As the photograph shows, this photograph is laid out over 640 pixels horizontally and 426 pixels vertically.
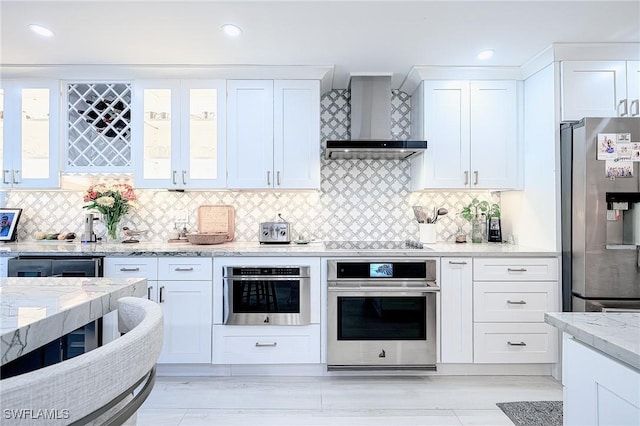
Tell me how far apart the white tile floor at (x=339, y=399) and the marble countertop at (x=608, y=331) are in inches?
54.0

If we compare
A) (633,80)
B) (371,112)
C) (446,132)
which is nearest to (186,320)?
(371,112)

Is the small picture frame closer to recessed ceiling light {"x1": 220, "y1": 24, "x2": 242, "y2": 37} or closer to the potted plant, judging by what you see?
recessed ceiling light {"x1": 220, "y1": 24, "x2": 242, "y2": 37}

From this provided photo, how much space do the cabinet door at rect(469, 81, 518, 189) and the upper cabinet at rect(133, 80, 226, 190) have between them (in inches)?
83.0

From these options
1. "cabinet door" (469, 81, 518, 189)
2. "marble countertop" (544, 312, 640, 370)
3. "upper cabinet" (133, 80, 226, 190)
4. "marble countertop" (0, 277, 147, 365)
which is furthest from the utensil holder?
"marble countertop" (0, 277, 147, 365)

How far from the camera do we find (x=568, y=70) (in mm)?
2523

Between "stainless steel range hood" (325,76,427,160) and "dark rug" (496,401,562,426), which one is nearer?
"dark rug" (496,401,562,426)

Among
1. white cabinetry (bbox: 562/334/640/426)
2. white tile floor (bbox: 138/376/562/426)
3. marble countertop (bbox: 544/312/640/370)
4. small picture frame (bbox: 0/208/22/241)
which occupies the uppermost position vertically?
small picture frame (bbox: 0/208/22/241)

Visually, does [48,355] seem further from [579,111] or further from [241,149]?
[579,111]

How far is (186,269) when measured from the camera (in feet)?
8.33

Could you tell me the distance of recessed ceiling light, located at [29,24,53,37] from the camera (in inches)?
87.9

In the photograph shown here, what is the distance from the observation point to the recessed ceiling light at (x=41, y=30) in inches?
87.9

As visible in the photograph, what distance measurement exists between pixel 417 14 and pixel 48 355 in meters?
2.39

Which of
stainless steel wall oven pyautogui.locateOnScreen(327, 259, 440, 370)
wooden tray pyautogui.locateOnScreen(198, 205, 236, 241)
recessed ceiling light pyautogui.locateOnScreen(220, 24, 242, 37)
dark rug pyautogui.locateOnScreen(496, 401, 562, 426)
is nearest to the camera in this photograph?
dark rug pyautogui.locateOnScreen(496, 401, 562, 426)

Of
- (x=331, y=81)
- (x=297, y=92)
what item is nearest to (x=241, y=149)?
(x=297, y=92)
